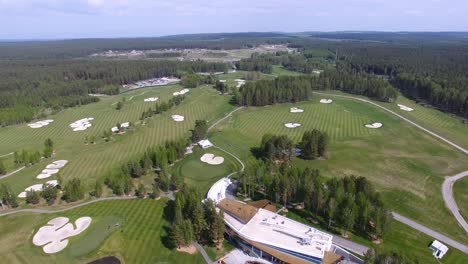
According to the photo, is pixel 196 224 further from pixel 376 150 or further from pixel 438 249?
pixel 376 150

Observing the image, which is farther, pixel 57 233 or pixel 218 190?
pixel 218 190

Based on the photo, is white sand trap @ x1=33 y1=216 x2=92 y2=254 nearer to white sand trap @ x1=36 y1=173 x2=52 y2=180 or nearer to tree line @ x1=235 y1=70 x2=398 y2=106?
white sand trap @ x1=36 y1=173 x2=52 y2=180

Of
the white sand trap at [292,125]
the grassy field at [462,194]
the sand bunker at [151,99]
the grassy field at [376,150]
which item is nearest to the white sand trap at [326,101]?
the grassy field at [376,150]

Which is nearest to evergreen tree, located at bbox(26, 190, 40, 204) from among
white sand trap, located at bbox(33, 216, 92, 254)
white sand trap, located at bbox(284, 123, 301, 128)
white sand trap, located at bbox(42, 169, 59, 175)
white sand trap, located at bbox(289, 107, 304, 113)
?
white sand trap, located at bbox(33, 216, 92, 254)

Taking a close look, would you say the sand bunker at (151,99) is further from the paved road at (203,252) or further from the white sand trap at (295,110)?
the paved road at (203,252)

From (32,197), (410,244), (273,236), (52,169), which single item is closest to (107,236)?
(32,197)

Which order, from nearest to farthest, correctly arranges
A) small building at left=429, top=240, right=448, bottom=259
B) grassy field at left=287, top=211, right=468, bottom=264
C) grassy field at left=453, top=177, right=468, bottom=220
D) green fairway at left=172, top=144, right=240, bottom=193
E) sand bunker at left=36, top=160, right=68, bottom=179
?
grassy field at left=287, top=211, right=468, bottom=264, small building at left=429, top=240, right=448, bottom=259, grassy field at left=453, top=177, right=468, bottom=220, green fairway at left=172, top=144, right=240, bottom=193, sand bunker at left=36, top=160, right=68, bottom=179

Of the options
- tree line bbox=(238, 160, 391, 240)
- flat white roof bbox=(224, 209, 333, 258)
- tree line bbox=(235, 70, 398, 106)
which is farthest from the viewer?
tree line bbox=(235, 70, 398, 106)
